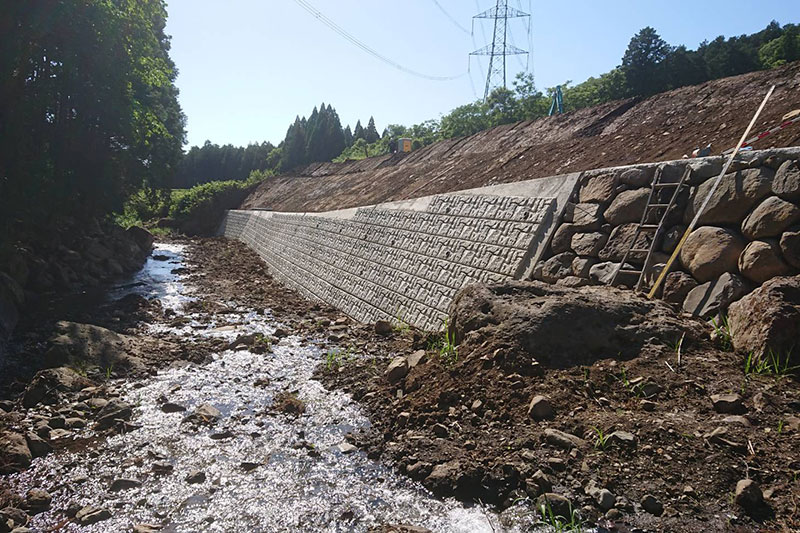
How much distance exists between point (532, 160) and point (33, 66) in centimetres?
1345

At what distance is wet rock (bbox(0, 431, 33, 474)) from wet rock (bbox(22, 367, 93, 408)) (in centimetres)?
139

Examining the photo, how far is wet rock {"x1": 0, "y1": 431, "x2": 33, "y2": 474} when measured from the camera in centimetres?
530

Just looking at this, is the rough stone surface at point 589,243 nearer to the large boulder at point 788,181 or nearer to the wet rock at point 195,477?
the large boulder at point 788,181

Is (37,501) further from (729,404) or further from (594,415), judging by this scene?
(729,404)

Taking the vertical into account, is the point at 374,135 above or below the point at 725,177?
above

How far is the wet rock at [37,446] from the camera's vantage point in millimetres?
5653

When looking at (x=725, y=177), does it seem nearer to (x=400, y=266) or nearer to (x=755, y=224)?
(x=755, y=224)

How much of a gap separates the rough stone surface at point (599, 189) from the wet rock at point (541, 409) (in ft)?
13.5

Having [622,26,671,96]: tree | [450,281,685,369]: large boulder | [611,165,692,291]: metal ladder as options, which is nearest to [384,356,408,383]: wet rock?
[450,281,685,369]: large boulder

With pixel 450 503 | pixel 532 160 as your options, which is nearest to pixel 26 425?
pixel 450 503

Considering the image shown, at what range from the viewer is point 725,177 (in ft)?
22.3

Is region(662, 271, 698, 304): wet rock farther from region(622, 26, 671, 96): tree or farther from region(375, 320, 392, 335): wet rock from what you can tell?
region(622, 26, 671, 96): tree

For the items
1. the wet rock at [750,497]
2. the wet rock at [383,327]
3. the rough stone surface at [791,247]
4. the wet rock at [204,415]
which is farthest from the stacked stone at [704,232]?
the wet rock at [204,415]

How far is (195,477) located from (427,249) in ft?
23.5
